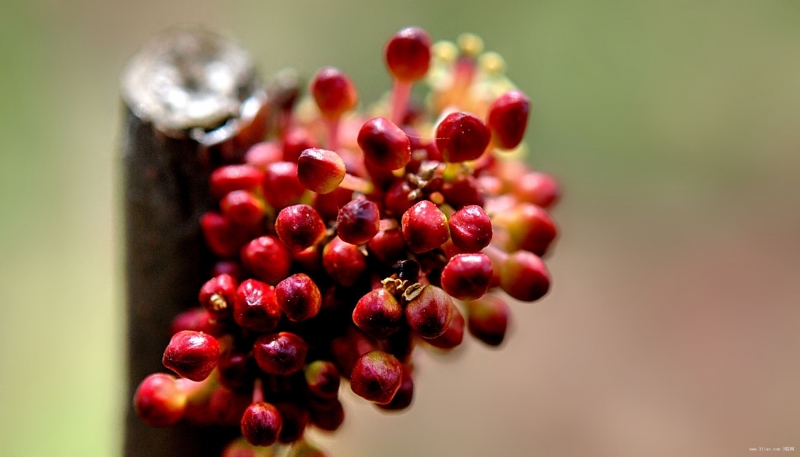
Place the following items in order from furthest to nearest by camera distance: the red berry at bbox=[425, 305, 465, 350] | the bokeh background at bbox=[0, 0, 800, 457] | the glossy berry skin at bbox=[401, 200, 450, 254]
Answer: the bokeh background at bbox=[0, 0, 800, 457]
the red berry at bbox=[425, 305, 465, 350]
the glossy berry skin at bbox=[401, 200, 450, 254]

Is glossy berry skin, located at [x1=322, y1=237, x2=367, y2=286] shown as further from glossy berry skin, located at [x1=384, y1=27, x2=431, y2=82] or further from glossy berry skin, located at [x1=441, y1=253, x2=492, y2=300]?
glossy berry skin, located at [x1=384, y1=27, x2=431, y2=82]

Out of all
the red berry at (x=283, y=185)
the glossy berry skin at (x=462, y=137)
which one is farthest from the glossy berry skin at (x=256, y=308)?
the glossy berry skin at (x=462, y=137)

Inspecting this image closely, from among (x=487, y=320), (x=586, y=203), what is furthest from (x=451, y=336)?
(x=586, y=203)

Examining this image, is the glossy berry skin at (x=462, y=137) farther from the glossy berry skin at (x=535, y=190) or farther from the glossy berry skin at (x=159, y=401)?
the glossy berry skin at (x=159, y=401)

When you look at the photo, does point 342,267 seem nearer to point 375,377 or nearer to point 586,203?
point 375,377

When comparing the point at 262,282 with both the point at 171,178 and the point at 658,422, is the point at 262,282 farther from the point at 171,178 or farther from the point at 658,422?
the point at 658,422

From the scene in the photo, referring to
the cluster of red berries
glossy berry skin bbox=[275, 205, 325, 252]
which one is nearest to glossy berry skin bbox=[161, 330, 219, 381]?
the cluster of red berries
